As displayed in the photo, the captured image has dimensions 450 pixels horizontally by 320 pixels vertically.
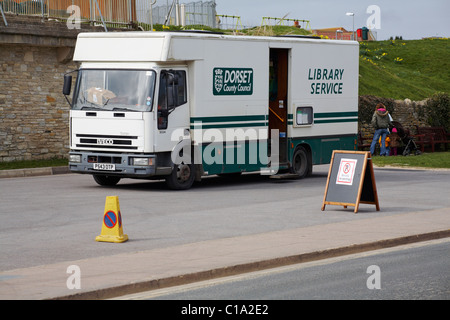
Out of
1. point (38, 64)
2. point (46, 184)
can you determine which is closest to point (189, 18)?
point (38, 64)

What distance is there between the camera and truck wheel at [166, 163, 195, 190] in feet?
64.3

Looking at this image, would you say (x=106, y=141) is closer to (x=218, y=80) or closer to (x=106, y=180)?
(x=106, y=180)

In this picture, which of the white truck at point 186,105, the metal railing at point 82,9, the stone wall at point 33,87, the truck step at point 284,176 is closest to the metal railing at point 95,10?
the metal railing at point 82,9

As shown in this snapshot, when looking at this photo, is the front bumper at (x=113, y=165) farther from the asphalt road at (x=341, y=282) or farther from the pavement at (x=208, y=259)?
the asphalt road at (x=341, y=282)

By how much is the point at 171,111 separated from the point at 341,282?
10291 mm

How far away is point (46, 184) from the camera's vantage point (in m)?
20.9

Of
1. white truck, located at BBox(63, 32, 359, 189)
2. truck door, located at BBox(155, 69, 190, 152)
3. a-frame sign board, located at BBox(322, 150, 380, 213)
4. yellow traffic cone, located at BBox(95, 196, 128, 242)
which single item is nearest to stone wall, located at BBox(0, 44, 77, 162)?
white truck, located at BBox(63, 32, 359, 189)

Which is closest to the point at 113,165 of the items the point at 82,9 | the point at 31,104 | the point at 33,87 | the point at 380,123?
the point at 31,104

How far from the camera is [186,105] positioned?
1981 cm

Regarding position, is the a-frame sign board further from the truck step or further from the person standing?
the person standing

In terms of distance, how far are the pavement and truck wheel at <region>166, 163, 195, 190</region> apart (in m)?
6.19

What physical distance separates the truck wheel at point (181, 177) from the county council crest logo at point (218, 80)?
188 cm

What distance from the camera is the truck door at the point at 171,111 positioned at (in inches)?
755

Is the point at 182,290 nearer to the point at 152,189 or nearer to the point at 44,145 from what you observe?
the point at 152,189
